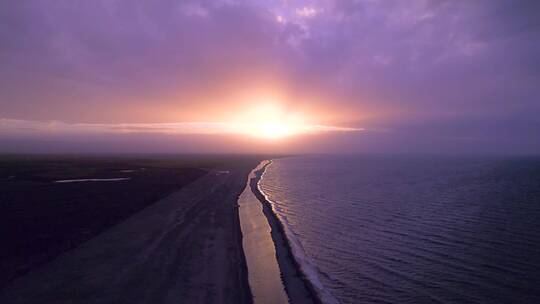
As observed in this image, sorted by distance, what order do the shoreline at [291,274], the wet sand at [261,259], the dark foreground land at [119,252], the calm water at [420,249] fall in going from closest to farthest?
the dark foreground land at [119,252], the shoreline at [291,274], the wet sand at [261,259], the calm water at [420,249]

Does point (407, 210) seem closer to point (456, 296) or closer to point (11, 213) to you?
point (456, 296)

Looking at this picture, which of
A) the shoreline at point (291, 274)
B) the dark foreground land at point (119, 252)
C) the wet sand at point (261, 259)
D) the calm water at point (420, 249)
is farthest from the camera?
the calm water at point (420, 249)

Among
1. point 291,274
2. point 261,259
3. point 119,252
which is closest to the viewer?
point 291,274

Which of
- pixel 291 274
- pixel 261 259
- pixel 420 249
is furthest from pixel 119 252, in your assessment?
pixel 420 249

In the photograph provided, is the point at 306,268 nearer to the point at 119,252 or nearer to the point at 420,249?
the point at 420,249

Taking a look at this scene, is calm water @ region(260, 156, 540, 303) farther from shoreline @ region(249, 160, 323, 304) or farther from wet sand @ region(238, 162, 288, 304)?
wet sand @ region(238, 162, 288, 304)

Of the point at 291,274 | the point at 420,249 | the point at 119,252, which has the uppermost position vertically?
the point at 119,252

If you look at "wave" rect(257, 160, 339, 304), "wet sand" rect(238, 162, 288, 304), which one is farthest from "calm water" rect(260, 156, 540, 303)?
"wet sand" rect(238, 162, 288, 304)

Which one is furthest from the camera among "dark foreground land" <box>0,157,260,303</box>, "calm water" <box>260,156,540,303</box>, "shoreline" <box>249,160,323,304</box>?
"calm water" <box>260,156,540,303</box>

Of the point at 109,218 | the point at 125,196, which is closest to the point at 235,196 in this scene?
the point at 125,196

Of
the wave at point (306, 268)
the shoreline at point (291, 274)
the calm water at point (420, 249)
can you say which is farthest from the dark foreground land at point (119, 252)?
the calm water at point (420, 249)

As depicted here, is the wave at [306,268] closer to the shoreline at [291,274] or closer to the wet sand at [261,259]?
the shoreline at [291,274]
